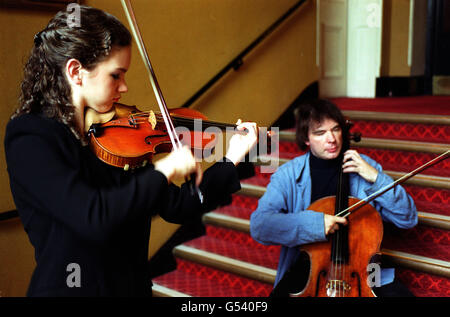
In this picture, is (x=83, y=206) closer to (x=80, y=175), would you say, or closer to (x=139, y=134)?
(x=80, y=175)

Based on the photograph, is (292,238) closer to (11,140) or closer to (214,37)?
(11,140)

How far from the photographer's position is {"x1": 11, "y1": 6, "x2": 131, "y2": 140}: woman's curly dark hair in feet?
2.79

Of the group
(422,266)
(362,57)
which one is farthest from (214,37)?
(362,57)

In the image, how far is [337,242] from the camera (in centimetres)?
174

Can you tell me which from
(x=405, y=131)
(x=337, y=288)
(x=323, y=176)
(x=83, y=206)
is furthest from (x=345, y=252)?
(x=405, y=131)

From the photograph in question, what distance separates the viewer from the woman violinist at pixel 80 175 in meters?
0.78

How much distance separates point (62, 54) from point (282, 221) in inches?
48.8

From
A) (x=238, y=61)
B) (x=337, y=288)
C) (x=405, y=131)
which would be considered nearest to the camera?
(x=337, y=288)

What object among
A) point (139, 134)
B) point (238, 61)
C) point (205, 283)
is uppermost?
point (238, 61)

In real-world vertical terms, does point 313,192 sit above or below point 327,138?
below

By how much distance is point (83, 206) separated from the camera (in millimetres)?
763

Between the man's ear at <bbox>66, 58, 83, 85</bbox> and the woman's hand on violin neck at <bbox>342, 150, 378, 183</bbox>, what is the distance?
1.29 metres

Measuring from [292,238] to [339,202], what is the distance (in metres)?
0.24

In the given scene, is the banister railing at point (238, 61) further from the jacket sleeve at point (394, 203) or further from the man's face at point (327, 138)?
the jacket sleeve at point (394, 203)
